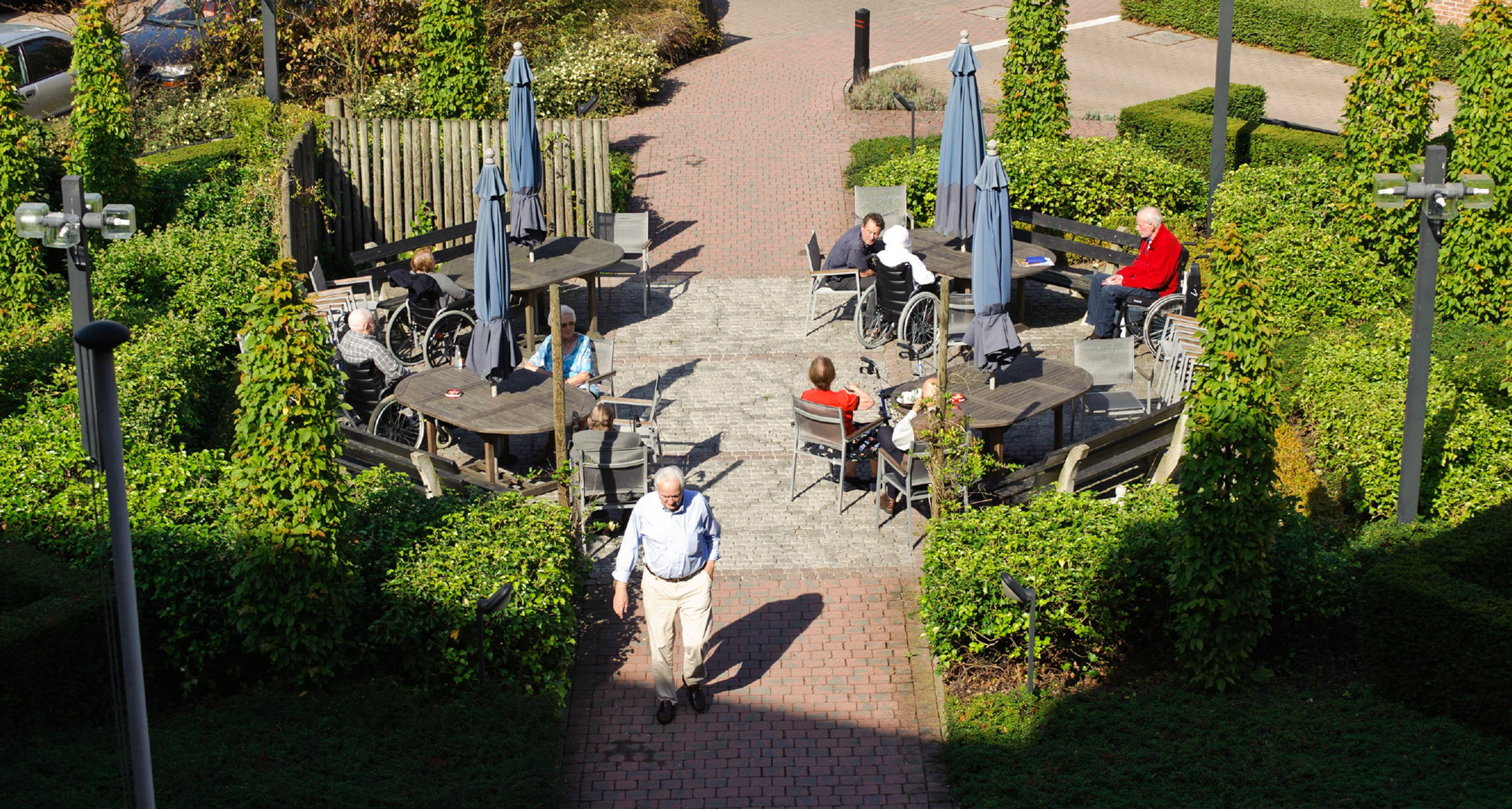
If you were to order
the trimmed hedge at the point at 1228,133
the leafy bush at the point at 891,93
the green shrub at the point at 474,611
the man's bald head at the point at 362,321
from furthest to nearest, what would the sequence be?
the leafy bush at the point at 891,93 < the trimmed hedge at the point at 1228,133 < the man's bald head at the point at 362,321 < the green shrub at the point at 474,611

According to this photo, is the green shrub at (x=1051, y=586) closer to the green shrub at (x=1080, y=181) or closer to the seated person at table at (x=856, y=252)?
the seated person at table at (x=856, y=252)

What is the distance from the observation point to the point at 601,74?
824 inches

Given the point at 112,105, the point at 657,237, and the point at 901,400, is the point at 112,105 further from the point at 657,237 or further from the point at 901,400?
the point at 901,400

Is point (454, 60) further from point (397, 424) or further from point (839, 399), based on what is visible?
point (839, 399)

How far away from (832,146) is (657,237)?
360cm

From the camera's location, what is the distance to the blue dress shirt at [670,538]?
8.20m

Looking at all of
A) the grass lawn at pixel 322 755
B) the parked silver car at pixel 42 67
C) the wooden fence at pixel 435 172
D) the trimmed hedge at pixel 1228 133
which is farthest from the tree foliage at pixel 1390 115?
the parked silver car at pixel 42 67

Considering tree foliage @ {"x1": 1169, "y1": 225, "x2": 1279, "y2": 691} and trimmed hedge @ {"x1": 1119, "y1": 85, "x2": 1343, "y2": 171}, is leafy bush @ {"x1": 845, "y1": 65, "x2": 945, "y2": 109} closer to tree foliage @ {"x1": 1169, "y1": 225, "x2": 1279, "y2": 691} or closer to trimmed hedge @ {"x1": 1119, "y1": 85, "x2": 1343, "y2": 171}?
trimmed hedge @ {"x1": 1119, "y1": 85, "x2": 1343, "y2": 171}

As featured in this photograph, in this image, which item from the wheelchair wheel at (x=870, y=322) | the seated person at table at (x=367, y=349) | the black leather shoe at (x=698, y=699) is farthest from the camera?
the wheelchair wheel at (x=870, y=322)

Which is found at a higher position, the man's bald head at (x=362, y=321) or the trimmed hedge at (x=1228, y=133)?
the trimmed hedge at (x=1228, y=133)

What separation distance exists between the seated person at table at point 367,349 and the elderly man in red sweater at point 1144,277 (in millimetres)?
6218

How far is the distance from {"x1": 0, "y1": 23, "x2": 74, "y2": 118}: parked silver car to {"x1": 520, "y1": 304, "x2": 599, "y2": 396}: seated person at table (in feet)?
36.4

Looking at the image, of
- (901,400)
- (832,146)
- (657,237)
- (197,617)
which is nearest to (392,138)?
(657,237)

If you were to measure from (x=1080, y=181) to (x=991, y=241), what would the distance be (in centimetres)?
526
